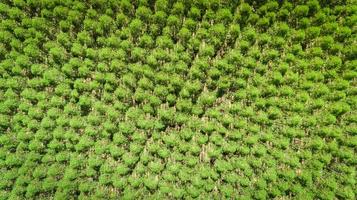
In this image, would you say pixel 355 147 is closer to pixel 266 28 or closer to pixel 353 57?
pixel 353 57

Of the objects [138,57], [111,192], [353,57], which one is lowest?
[111,192]

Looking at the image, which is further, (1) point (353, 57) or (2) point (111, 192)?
(2) point (111, 192)

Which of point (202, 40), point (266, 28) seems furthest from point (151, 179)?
point (266, 28)

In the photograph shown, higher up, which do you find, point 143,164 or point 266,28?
point 266,28

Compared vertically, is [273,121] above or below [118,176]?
above

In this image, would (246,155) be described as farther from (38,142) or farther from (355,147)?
(38,142)

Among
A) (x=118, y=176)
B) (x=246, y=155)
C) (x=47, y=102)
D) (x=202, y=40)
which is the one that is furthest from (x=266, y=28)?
(x=47, y=102)

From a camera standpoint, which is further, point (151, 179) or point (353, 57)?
point (151, 179)
